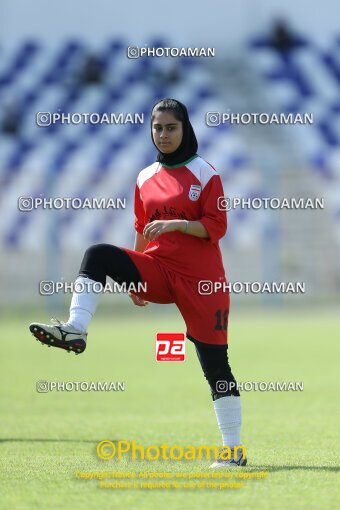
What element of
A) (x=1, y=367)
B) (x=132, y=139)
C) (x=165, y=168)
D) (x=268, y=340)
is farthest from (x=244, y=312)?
(x=165, y=168)

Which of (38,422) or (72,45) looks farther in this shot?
(72,45)

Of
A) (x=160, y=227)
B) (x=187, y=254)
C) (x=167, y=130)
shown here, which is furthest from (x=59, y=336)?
(x=167, y=130)

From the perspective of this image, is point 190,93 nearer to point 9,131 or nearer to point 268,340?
point 9,131

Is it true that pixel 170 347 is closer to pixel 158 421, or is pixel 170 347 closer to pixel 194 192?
pixel 194 192

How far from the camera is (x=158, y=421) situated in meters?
6.43

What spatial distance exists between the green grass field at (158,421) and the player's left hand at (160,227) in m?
0.99

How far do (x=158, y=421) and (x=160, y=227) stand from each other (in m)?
2.38

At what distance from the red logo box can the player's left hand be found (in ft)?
2.16

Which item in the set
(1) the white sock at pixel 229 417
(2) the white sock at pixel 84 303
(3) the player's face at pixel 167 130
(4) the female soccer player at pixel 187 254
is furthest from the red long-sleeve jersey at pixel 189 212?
(1) the white sock at pixel 229 417

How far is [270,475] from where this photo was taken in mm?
4207

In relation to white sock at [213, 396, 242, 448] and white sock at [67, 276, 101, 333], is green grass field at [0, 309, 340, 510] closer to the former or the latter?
white sock at [213, 396, 242, 448]

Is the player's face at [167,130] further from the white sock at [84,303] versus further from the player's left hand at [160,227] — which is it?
the white sock at [84,303]

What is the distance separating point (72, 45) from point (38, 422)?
45.5 ft

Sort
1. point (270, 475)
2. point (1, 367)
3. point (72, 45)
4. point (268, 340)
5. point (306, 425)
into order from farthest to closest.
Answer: point (72, 45) < point (268, 340) < point (1, 367) < point (306, 425) < point (270, 475)
